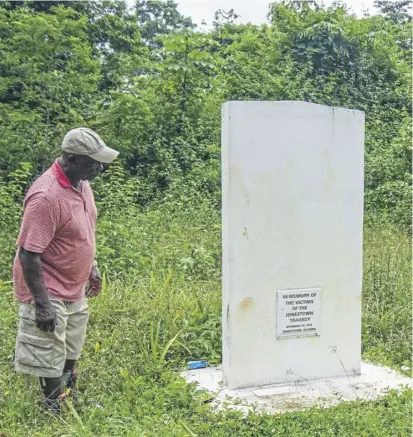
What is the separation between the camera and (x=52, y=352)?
3123 mm

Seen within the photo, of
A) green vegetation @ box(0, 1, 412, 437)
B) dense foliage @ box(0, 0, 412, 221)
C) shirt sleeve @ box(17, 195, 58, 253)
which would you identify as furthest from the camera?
dense foliage @ box(0, 0, 412, 221)

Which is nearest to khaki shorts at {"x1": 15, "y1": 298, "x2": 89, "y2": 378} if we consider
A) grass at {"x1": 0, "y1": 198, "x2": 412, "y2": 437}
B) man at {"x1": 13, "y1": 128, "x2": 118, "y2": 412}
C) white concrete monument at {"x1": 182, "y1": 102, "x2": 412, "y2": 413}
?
man at {"x1": 13, "y1": 128, "x2": 118, "y2": 412}

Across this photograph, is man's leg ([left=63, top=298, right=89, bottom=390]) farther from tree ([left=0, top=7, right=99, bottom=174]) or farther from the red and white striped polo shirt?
tree ([left=0, top=7, right=99, bottom=174])

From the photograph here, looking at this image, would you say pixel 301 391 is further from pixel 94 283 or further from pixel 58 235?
pixel 58 235

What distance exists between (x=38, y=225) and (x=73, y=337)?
2.67 ft

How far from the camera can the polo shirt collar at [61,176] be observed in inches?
122

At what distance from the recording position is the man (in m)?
2.96

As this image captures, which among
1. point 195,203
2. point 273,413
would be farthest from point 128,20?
point 273,413

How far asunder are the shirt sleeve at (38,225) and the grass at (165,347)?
0.93 metres

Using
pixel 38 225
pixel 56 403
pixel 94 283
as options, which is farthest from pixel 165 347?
pixel 38 225

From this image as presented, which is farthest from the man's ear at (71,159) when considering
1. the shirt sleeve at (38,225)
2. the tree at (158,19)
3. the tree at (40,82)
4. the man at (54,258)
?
the tree at (158,19)

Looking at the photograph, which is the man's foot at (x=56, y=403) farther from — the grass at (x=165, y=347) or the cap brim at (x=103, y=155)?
the cap brim at (x=103, y=155)

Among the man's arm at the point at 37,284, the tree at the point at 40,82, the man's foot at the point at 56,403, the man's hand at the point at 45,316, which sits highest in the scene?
the tree at the point at 40,82

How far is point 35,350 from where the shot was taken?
3092 millimetres
